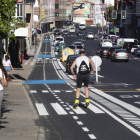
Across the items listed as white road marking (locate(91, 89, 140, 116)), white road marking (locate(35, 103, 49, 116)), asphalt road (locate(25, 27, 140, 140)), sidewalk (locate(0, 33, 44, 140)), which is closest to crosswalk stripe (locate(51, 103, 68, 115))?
asphalt road (locate(25, 27, 140, 140))

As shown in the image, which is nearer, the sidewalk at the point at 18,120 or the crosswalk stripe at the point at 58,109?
the sidewalk at the point at 18,120

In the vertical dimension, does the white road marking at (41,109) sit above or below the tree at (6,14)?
below

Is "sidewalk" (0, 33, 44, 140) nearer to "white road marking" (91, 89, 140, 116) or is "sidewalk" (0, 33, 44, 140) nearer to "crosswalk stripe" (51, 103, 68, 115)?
"crosswalk stripe" (51, 103, 68, 115)

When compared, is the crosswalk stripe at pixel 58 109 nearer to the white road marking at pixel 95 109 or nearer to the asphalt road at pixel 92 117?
the asphalt road at pixel 92 117

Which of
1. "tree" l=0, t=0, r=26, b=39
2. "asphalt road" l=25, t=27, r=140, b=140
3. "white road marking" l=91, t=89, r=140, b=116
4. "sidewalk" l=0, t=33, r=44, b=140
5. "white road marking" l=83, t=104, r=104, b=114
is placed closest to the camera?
"sidewalk" l=0, t=33, r=44, b=140

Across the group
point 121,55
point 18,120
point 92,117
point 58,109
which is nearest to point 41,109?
point 58,109

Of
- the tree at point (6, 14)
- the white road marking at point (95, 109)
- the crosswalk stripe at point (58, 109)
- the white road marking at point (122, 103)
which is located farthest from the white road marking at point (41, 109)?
the white road marking at point (122, 103)

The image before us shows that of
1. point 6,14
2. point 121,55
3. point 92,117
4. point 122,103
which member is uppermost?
point 6,14

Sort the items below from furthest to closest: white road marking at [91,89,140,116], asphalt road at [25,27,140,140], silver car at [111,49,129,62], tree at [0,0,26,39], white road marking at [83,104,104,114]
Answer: silver car at [111,49,129,62] → white road marking at [91,89,140,116] → white road marking at [83,104,104,114] → tree at [0,0,26,39] → asphalt road at [25,27,140,140]

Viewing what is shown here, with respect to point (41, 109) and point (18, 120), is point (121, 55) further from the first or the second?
point (18, 120)

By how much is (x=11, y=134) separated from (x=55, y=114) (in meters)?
3.78

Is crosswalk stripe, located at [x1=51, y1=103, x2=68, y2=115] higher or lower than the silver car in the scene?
higher

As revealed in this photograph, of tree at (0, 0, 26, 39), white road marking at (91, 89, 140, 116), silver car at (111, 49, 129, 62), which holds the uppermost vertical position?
tree at (0, 0, 26, 39)

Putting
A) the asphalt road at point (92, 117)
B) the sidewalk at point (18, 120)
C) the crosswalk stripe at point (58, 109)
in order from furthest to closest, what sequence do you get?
1. the crosswalk stripe at point (58, 109)
2. the asphalt road at point (92, 117)
3. the sidewalk at point (18, 120)
